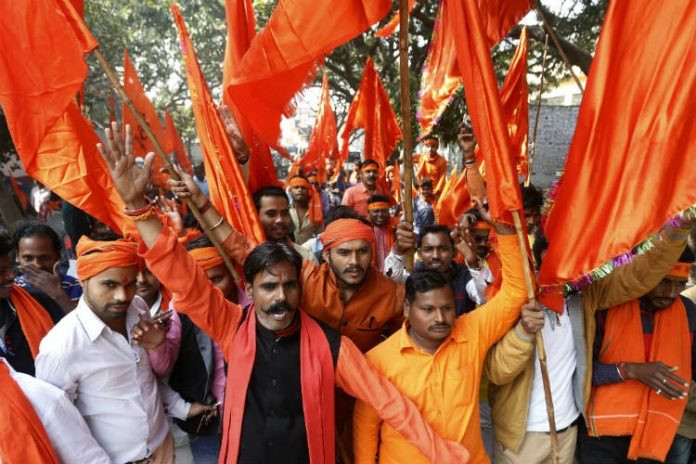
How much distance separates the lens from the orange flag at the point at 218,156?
3133 mm

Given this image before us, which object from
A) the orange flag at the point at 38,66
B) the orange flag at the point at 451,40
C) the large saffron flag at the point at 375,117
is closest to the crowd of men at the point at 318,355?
the orange flag at the point at 38,66

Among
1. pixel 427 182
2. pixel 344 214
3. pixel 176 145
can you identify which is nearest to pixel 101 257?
pixel 344 214

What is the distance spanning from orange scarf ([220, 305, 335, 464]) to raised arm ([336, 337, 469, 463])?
69mm

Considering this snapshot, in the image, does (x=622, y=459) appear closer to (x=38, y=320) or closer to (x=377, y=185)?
(x=38, y=320)

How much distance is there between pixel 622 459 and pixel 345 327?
157 cm

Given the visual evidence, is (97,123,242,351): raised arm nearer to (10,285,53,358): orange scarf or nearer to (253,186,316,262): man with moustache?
(10,285,53,358): orange scarf

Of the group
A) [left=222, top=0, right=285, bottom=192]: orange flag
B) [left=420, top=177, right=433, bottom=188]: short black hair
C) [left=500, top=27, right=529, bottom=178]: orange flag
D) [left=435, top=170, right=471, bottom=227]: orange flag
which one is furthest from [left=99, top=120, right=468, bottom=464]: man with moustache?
[left=420, top=177, right=433, bottom=188]: short black hair

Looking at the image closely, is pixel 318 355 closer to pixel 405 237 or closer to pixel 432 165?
pixel 405 237

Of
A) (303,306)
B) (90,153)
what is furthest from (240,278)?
(90,153)

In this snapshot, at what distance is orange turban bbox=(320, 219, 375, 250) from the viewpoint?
250 centimetres

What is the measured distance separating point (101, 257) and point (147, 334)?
36 cm

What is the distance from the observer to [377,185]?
6719 millimetres

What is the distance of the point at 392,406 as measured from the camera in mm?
1911

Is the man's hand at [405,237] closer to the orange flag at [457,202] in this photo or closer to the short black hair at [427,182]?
the orange flag at [457,202]
